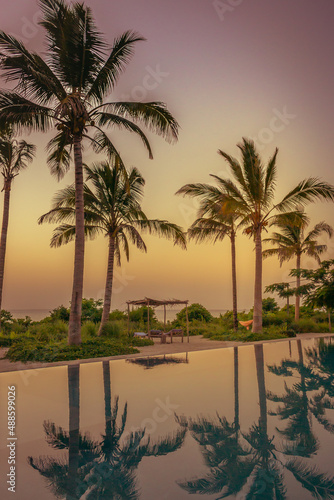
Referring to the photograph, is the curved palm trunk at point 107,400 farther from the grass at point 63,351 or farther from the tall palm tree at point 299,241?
the tall palm tree at point 299,241

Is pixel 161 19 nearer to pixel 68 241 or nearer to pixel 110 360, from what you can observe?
pixel 68 241

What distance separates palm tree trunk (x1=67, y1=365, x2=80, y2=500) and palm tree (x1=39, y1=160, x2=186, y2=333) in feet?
25.0

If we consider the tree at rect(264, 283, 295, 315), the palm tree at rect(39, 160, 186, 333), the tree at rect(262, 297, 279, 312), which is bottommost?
the tree at rect(262, 297, 279, 312)

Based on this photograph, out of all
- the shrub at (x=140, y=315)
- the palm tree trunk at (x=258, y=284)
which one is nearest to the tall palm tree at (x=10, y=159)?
the shrub at (x=140, y=315)

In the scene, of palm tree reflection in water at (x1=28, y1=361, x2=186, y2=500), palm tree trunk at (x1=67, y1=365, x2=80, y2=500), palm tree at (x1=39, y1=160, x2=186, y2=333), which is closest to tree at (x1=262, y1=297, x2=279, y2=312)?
palm tree at (x1=39, y1=160, x2=186, y2=333)

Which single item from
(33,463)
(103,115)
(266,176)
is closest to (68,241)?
(103,115)

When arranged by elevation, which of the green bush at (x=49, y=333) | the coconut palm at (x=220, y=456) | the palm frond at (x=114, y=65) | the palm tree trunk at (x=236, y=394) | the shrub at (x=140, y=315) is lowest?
the coconut palm at (x=220, y=456)

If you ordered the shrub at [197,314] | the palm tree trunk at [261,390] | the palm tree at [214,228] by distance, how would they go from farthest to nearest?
the shrub at [197,314] → the palm tree at [214,228] → the palm tree trunk at [261,390]

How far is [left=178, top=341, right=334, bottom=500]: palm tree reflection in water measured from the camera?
8.97ft

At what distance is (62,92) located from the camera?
10.7m

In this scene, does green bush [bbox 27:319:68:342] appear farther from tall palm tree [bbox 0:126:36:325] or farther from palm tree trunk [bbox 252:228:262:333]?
palm tree trunk [bbox 252:228:262:333]

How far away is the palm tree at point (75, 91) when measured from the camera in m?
9.77

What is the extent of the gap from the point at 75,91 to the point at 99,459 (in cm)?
1050

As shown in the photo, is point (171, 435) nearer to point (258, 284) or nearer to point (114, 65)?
point (114, 65)
